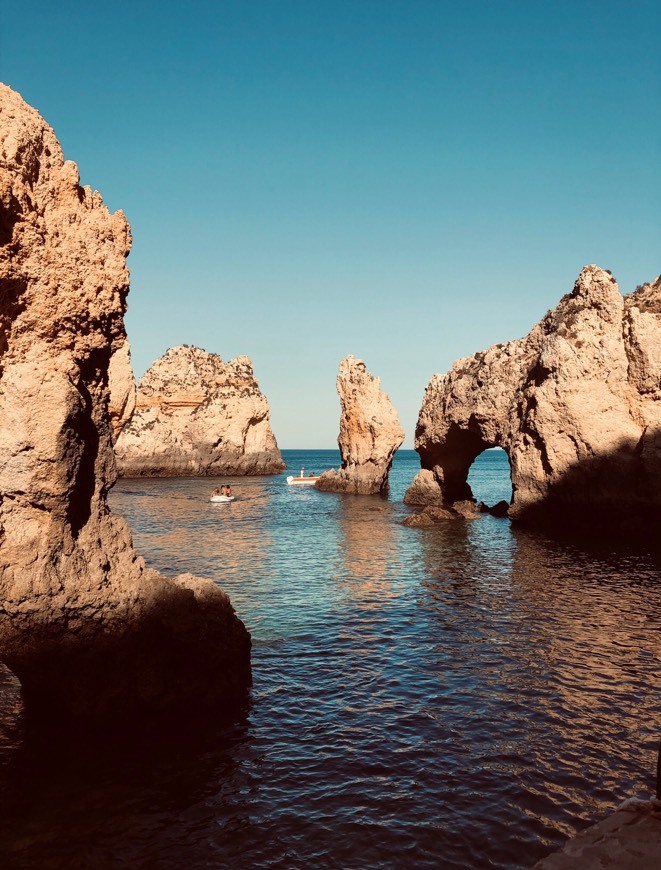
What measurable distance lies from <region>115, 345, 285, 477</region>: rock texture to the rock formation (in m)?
33.6

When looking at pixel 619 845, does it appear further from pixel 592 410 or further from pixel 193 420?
pixel 193 420

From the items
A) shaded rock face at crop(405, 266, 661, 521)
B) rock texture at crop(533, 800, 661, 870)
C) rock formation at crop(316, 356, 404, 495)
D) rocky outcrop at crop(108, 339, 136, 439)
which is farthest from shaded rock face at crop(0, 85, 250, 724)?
rock formation at crop(316, 356, 404, 495)

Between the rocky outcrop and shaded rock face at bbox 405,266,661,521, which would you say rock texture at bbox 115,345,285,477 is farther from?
the rocky outcrop

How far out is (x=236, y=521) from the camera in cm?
4625

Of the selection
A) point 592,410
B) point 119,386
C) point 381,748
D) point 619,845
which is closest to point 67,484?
point 119,386

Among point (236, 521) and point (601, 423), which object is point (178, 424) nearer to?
point (236, 521)

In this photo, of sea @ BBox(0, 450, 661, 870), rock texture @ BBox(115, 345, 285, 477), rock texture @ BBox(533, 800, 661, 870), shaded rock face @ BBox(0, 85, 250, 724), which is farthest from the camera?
rock texture @ BBox(115, 345, 285, 477)

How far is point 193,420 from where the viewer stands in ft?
338

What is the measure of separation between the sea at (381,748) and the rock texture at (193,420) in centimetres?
7946

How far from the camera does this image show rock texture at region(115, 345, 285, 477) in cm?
9919

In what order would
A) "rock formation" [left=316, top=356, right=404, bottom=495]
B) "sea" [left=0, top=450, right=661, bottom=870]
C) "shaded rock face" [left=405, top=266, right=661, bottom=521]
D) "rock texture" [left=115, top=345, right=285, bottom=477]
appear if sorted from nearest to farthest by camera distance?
"sea" [left=0, top=450, right=661, bottom=870] < "shaded rock face" [left=405, top=266, right=661, bottom=521] < "rock formation" [left=316, top=356, right=404, bottom=495] < "rock texture" [left=115, top=345, right=285, bottom=477]

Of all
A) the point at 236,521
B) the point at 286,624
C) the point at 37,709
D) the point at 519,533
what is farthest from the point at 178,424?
the point at 37,709

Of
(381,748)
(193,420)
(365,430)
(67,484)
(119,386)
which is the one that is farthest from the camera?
(193,420)

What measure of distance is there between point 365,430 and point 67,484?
205 ft
